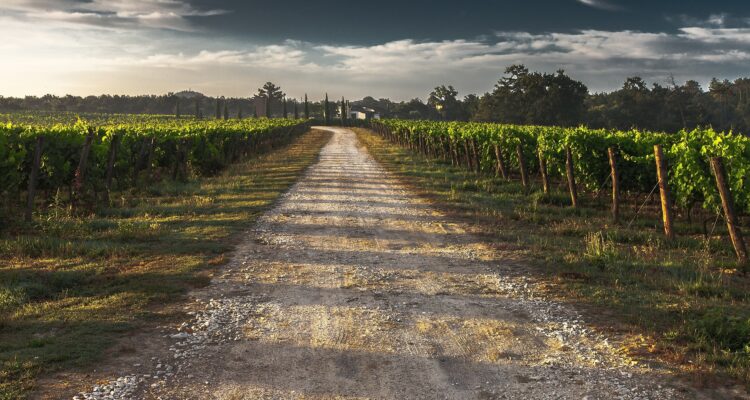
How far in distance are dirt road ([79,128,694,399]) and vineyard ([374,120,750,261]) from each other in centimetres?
473

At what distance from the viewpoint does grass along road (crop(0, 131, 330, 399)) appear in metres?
5.33

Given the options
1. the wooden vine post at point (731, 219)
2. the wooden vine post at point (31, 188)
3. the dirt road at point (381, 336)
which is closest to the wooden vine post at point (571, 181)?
the wooden vine post at point (731, 219)

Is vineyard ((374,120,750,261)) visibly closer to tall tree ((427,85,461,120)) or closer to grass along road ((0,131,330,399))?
grass along road ((0,131,330,399))

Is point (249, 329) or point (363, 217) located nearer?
point (249, 329)

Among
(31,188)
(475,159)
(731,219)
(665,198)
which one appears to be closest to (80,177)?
(31,188)

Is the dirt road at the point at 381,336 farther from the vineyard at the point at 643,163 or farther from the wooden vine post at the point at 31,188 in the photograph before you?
the wooden vine post at the point at 31,188

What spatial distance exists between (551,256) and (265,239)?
17.8 ft

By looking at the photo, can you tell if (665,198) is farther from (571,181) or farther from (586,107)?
(586,107)

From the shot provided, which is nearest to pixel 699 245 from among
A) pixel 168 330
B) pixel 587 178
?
pixel 587 178

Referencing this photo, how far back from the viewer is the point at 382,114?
139m

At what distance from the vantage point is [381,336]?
5883 millimetres

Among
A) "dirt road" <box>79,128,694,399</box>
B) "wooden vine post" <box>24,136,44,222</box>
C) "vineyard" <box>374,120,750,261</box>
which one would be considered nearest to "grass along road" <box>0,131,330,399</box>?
"wooden vine post" <box>24,136,44,222</box>

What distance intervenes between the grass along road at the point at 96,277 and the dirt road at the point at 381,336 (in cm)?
57

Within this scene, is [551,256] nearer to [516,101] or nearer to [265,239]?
[265,239]
